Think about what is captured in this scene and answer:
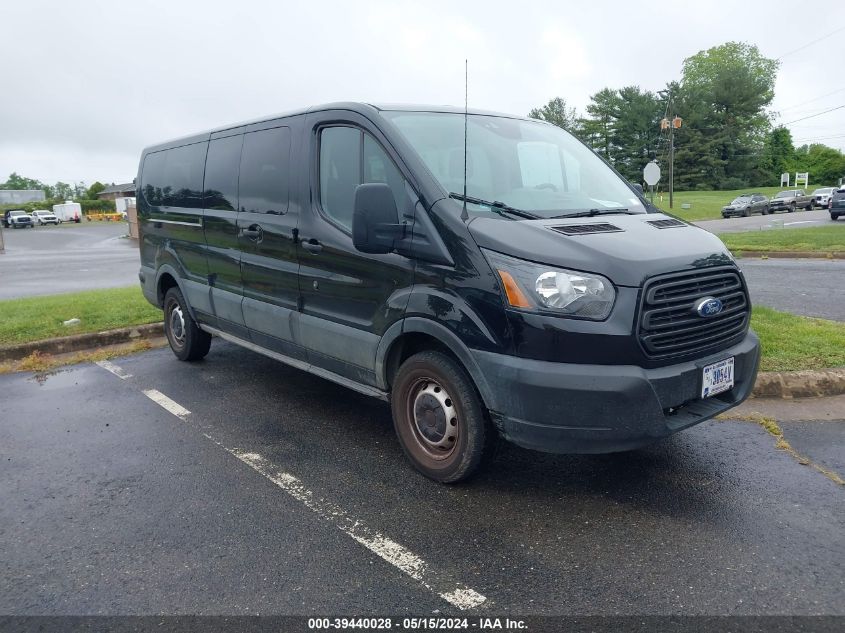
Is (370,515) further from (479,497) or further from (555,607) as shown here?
(555,607)

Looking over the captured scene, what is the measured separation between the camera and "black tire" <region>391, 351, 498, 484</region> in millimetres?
3477

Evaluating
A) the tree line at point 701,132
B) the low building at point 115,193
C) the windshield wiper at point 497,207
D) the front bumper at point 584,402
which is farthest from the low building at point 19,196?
the front bumper at point 584,402

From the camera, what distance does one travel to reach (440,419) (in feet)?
12.1

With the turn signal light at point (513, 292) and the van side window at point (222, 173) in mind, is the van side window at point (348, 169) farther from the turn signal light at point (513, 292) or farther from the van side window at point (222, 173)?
the van side window at point (222, 173)

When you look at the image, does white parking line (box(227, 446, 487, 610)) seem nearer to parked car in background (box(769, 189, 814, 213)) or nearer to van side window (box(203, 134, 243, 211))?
van side window (box(203, 134, 243, 211))

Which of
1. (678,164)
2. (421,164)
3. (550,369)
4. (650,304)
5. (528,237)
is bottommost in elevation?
(550,369)

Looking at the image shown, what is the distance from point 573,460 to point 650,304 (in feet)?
4.37

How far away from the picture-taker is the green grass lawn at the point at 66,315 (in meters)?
7.52

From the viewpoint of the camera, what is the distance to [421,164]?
3740 millimetres

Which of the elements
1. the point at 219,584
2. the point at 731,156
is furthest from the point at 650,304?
the point at 731,156

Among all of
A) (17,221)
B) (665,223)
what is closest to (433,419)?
(665,223)

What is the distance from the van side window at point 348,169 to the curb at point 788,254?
43.8 ft

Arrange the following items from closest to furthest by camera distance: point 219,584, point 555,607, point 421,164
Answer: point 555,607, point 219,584, point 421,164

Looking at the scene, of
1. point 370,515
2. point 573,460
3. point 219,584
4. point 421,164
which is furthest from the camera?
point 573,460
